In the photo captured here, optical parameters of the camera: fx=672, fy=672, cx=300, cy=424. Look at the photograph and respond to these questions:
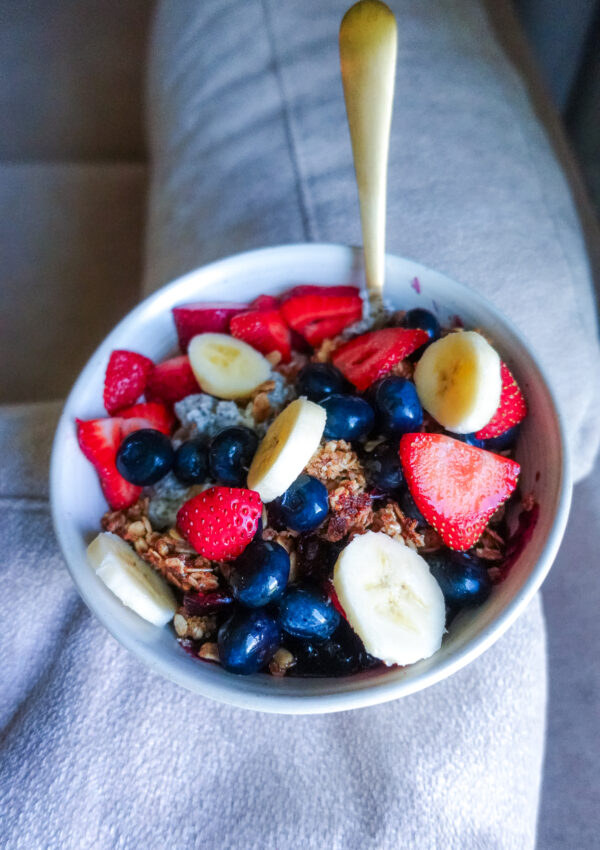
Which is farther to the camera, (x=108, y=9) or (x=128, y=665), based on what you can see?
(x=108, y=9)

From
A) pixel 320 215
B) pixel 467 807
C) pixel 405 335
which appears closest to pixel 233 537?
pixel 405 335

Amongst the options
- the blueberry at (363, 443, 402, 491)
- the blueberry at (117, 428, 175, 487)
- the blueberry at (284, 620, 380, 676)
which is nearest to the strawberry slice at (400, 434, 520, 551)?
the blueberry at (363, 443, 402, 491)

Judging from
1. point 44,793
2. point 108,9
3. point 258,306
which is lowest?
point 44,793

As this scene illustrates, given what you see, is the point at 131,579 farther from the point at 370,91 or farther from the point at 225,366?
the point at 370,91

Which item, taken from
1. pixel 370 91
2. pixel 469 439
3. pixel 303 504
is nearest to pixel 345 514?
pixel 303 504

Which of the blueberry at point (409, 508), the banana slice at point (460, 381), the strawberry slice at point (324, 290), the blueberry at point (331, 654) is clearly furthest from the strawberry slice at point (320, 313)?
the blueberry at point (331, 654)

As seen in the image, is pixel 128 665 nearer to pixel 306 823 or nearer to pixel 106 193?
pixel 306 823
